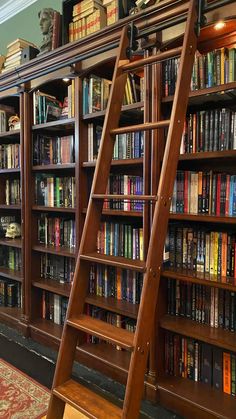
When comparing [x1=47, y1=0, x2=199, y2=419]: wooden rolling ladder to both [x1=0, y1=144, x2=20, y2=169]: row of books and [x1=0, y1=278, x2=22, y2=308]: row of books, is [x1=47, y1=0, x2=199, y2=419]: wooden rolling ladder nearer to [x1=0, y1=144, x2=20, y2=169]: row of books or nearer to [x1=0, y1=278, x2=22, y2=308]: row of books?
[x1=0, y1=144, x2=20, y2=169]: row of books

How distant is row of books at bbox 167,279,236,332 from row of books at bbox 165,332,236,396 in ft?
0.48

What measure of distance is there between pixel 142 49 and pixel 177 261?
3.90 ft

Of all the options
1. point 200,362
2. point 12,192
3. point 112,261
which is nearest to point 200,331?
point 200,362

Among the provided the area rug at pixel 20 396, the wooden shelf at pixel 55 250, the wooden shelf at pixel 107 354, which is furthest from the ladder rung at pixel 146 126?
the area rug at pixel 20 396

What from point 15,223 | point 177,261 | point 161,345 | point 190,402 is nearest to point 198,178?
point 177,261

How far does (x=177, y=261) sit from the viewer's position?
1728 mm

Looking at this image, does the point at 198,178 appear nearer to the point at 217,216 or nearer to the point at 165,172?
the point at 217,216

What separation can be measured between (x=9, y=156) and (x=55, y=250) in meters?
0.99

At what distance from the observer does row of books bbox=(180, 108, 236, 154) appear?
1.52 meters

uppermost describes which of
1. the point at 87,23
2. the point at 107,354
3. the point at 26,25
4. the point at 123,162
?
the point at 26,25

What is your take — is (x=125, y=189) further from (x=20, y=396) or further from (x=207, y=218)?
(x=20, y=396)

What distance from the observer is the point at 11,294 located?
9.12 ft

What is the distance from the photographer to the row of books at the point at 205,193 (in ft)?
5.06

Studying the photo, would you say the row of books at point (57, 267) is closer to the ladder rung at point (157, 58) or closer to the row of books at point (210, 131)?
the row of books at point (210, 131)
